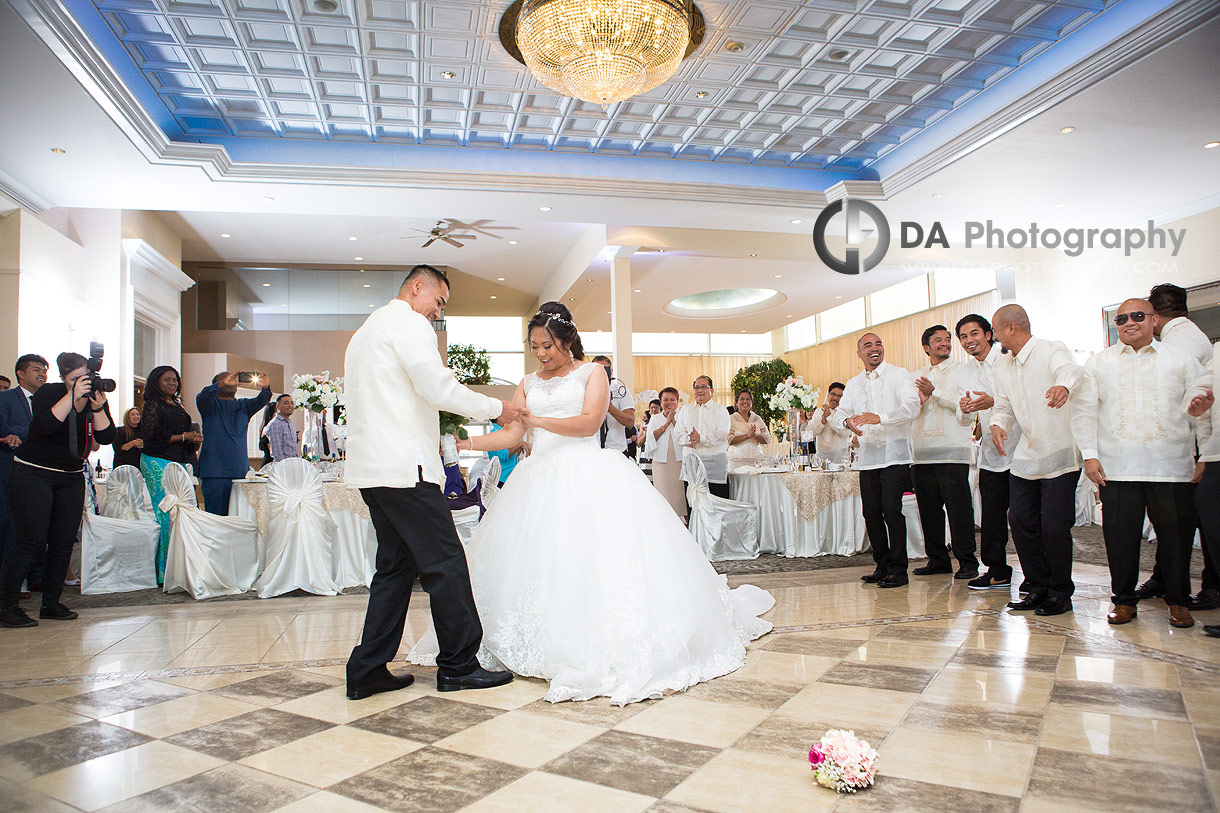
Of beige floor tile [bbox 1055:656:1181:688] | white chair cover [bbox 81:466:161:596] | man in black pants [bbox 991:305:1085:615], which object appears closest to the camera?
beige floor tile [bbox 1055:656:1181:688]

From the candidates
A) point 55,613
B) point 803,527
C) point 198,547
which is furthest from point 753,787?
point 803,527

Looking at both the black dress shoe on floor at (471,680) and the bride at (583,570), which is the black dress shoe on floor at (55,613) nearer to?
the bride at (583,570)

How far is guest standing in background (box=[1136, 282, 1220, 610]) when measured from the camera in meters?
3.94

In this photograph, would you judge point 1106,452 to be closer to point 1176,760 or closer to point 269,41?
point 1176,760

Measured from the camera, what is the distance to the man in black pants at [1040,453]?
385 centimetres

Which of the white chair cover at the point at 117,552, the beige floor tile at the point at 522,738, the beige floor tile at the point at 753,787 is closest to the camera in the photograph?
the beige floor tile at the point at 753,787

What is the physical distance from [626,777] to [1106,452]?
3.07 metres

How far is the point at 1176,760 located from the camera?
2.06 meters

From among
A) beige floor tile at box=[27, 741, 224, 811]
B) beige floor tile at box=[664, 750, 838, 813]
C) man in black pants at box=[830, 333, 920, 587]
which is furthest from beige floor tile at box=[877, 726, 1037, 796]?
man in black pants at box=[830, 333, 920, 587]

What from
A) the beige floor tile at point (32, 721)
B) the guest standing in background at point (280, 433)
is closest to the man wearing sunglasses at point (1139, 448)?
the beige floor tile at point (32, 721)

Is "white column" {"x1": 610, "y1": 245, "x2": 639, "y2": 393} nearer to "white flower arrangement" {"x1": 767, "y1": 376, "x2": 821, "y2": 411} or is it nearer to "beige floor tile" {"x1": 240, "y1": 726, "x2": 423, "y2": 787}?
"white flower arrangement" {"x1": 767, "y1": 376, "x2": 821, "y2": 411}

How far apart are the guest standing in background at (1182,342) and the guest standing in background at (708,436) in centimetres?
369

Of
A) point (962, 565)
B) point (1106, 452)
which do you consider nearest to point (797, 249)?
point (962, 565)

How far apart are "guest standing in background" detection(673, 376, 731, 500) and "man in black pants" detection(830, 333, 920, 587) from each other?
93.1 inches
